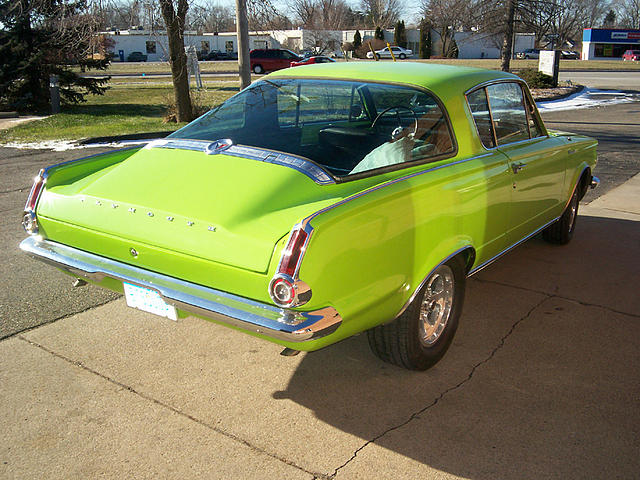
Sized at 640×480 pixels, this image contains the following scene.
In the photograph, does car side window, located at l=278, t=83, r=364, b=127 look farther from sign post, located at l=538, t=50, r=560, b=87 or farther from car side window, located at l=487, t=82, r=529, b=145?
sign post, located at l=538, t=50, r=560, b=87

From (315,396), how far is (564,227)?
3.42 metres

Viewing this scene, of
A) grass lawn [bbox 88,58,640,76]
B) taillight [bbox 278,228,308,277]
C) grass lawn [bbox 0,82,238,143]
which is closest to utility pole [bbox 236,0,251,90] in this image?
grass lawn [bbox 0,82,238,143]

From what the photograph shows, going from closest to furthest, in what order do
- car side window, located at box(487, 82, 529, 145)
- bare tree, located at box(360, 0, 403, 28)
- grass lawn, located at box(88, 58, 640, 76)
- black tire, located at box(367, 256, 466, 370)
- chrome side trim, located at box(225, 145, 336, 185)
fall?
chrome side trim, located at box(225, 145, 336, 185), black tire, located at box(367, 256, 466, 370), car side window, located at box(487, 82, 529, 145), grass lawn, located at box(88, 58, 640, 76), bare tree, located at box(360, 0, 403, 28)

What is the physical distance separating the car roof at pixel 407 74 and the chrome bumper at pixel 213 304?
180 cm

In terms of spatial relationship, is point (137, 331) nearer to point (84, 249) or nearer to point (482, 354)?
point (84, 249)

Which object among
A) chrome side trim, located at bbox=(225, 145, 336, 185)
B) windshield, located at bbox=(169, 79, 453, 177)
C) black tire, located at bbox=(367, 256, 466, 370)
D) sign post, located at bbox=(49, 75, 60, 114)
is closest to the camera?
chrome side trim, located at bbox=(225, 145, 336, 185)

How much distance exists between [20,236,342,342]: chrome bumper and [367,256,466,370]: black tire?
640 mm

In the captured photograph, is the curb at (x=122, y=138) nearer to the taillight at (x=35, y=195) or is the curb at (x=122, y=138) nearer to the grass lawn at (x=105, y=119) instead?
the grass lawn at (x=105, y=119)

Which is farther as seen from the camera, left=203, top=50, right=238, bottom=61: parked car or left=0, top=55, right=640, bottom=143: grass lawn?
left=203, top=50, right=238, bottom=61: parked car

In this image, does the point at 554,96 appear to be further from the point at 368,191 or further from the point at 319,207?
the point at 319,207

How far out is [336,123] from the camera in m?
4.05

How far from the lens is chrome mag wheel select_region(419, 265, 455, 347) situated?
136 inches

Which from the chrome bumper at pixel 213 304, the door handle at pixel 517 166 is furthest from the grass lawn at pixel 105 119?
the door handle at pixel 517 166

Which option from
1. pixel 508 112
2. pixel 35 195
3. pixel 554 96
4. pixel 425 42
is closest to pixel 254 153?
pixel 35 195
